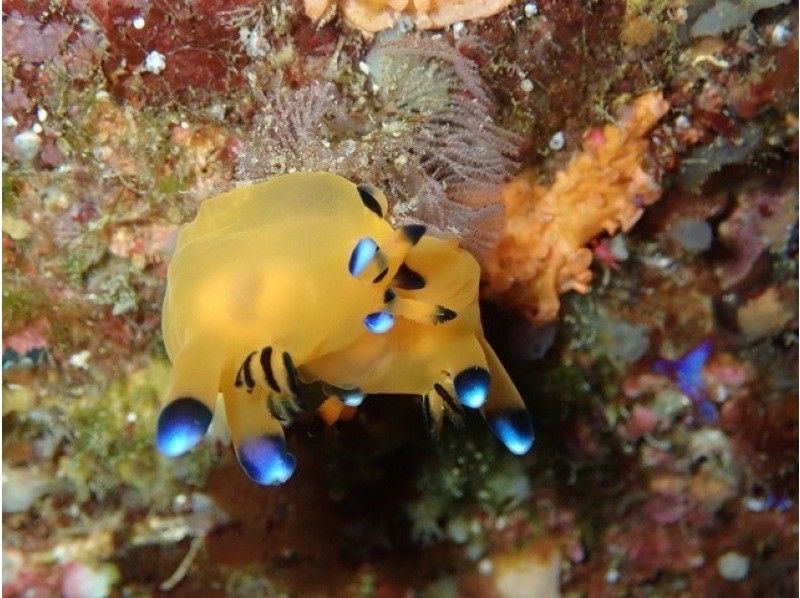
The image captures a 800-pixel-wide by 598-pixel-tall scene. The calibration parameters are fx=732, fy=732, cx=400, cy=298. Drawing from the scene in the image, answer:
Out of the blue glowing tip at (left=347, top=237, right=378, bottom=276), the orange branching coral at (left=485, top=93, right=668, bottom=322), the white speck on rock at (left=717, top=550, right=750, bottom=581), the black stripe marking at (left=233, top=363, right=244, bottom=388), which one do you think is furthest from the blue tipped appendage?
the black stripe marking at (left=233, top=363, right=244, bottom=388)

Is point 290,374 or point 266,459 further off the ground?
point 290,374

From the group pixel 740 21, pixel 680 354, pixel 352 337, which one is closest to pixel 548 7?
pixel 740 21

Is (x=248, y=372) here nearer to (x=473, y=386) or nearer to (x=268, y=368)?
(x=268, y=368)

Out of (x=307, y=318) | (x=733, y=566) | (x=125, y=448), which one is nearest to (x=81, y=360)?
(x=125, y=448)

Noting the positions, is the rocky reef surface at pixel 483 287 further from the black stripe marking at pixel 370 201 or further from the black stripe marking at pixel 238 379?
the black stripe marking at pixel 238 379

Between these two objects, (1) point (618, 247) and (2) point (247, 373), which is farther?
(1) point (618, 247)

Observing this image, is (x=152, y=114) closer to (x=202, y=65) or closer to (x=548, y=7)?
(x=202, y=65)
